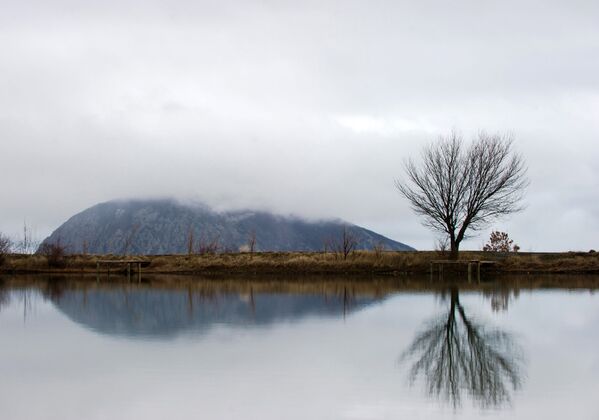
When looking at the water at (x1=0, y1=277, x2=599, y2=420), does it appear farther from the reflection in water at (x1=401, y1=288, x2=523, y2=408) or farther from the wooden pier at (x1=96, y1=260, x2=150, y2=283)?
the wooden pier at (x1=96, y1=260, x2=150, y2=283)

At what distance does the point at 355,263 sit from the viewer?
41562 mm

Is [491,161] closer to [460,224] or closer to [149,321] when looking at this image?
[460,224]

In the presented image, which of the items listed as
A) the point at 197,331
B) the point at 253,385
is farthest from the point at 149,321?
the point at 253,385

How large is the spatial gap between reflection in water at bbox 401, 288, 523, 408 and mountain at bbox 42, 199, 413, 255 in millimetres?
134970

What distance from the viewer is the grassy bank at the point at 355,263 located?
4153 cm

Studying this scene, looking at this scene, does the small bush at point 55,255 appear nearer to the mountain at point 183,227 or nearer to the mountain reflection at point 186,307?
the mountain reflection at point 186,307

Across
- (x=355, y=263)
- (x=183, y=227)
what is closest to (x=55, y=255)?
(x=355, y=263)

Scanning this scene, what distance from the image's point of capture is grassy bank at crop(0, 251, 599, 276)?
41.5m

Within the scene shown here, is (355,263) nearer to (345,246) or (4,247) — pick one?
(345,246)

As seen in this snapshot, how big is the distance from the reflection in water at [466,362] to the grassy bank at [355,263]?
2627cm

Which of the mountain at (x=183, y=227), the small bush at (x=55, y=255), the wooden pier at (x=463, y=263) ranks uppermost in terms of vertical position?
the mountain at (x=183, y=227)

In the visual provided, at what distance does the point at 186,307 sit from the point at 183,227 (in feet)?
467

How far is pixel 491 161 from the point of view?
136 feet

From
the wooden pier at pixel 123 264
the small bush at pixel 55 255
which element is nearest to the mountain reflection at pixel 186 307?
the wooden pier at pixel 123 264
